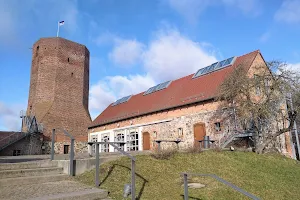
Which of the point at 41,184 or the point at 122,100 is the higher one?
the point at 122,100

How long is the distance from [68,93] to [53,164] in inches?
826

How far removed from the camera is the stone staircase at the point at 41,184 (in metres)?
5.04

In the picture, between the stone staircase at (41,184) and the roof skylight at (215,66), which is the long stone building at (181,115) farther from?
the stone staircase at (41,184)

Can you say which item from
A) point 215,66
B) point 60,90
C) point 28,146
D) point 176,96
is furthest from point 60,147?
Answer: point 215,66

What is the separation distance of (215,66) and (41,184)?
1771 centimetres

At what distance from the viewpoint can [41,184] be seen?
19.9 feet

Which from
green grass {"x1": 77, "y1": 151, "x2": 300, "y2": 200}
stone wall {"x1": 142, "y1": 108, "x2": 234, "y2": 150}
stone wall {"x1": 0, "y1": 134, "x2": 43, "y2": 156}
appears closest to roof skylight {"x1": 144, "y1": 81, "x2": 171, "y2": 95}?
stone wall {"x1": 142, "y1": 108, "x2": 234, "y2": 150}

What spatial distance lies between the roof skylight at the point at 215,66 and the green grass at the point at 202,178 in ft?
35.2

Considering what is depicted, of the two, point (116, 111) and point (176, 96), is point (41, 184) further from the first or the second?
point (116, 111)

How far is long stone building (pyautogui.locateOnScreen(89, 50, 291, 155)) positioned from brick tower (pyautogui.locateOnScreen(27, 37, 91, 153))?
2.86m

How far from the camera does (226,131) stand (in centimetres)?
1617

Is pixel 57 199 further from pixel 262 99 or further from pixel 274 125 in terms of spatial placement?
pixel 274 125

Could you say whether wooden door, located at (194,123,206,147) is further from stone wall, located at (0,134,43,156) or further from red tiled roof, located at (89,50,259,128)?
stone wall, located at (0,134,43,156)

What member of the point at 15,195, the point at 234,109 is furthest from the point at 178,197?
the point at 234,109
